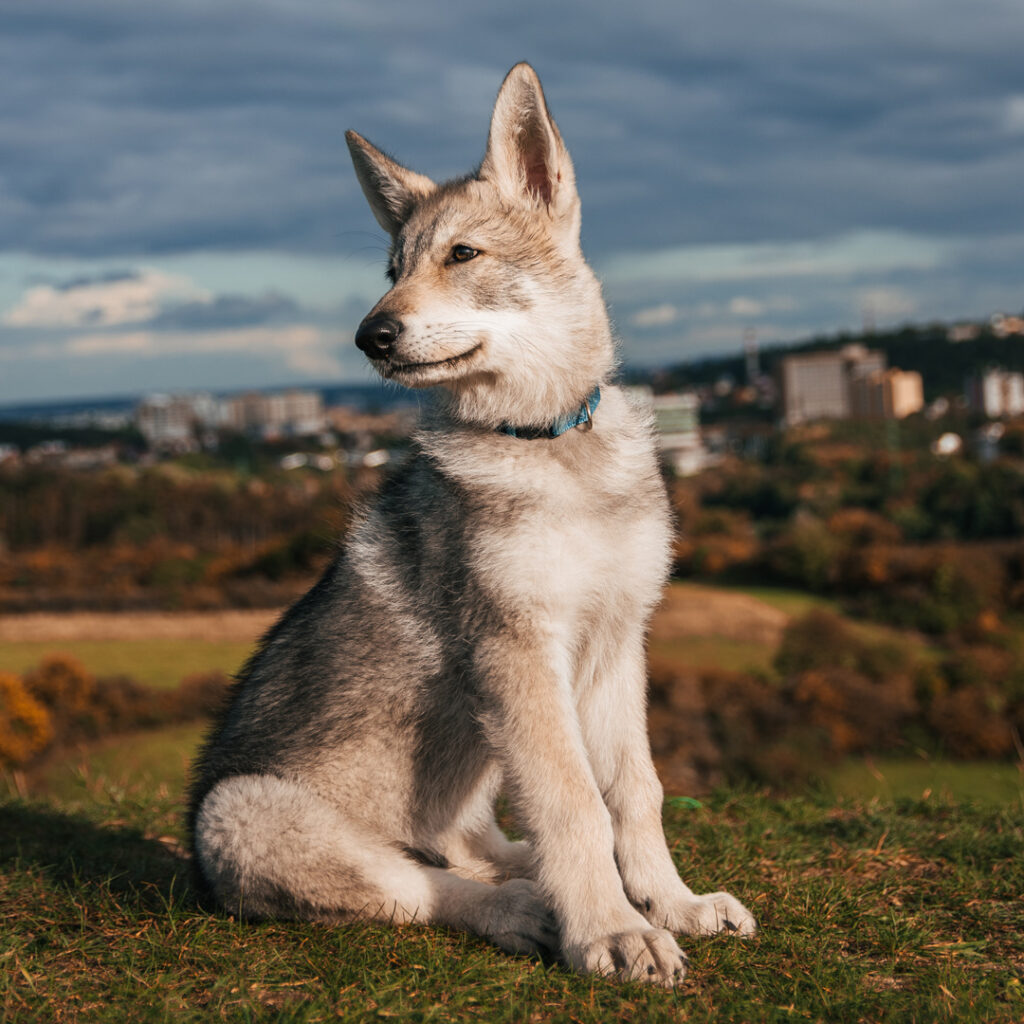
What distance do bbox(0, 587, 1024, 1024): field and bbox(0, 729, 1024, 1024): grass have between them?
11mm

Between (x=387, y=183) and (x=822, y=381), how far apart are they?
5418 inches

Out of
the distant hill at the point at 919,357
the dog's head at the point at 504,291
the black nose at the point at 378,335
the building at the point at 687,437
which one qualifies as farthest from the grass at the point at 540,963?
the distant hill at the point at 919,357

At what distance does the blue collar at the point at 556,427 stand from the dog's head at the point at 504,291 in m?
0.03

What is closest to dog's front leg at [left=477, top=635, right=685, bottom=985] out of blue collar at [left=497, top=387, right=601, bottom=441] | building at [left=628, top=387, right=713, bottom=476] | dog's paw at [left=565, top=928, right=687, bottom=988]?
dog's paw at [left=565, top=928, right=687, bottom=988]

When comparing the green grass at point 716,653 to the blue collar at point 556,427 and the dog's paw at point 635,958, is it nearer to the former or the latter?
the blue collar at point 556,427

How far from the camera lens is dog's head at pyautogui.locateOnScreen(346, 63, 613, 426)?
→ 454 cm

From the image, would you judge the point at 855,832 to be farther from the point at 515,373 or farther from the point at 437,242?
the point at 437,242

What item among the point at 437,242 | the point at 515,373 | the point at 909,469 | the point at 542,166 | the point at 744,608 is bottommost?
the point at 744,608

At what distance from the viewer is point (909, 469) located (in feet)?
286

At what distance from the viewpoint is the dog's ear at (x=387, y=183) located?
5.34m

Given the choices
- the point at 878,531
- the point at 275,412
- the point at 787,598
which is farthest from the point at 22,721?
the point at 275,412

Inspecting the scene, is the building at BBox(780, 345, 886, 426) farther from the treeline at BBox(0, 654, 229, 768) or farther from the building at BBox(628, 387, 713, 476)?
the treeline at BBox(0, 654, 229, 768)

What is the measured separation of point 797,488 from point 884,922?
83.4 m

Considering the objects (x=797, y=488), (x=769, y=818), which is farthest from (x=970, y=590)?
(x=769, y=818)
